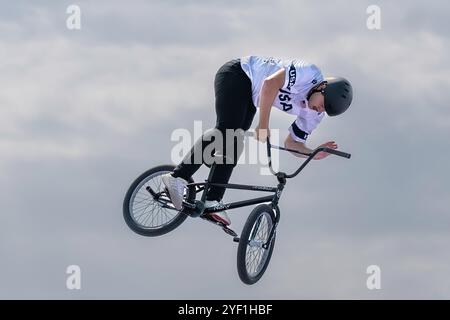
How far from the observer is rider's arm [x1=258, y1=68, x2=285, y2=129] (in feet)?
67.4

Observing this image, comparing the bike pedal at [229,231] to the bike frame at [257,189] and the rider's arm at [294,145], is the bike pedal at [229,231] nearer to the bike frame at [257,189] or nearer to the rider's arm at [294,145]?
the bike frame at [257,189]

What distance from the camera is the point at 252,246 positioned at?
20953mm

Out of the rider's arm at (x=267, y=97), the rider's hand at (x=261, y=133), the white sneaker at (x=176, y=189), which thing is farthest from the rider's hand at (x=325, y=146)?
the white sneaker at (x=176, y=189)

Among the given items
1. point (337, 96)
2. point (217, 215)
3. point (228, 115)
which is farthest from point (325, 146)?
point (217, 215)

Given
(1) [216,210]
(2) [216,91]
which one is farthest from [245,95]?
(1) [216,210]

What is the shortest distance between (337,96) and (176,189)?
348cm

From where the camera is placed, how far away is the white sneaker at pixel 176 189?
71.4 feet

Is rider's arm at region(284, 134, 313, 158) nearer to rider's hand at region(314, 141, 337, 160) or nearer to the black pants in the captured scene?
rider's hand at region(314, 141, 337, 160)

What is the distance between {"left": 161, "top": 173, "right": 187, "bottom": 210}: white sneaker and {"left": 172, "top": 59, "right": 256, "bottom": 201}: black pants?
0.50 meters

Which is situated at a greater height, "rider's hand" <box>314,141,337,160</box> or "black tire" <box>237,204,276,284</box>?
"rider's hand" <box>314,141,337,160</box>

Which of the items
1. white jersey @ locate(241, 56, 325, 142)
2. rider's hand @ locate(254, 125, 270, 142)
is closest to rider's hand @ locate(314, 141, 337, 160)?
white jersey @ locate(241, 56, 325, 142)

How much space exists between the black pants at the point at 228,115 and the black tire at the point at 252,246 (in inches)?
39.3

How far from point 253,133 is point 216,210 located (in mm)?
1731

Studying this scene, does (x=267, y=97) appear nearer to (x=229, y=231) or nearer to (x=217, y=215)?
(x=217, y=215)
